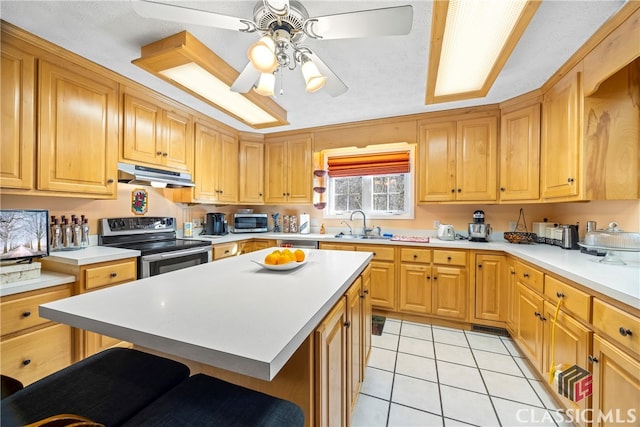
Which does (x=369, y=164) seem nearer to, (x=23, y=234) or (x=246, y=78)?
(x=246, y=78)

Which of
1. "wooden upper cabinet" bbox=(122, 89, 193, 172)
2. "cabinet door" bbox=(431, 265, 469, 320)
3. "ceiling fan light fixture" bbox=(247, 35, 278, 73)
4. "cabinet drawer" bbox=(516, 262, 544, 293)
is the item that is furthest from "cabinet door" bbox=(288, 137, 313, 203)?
"cabinet drawer" bbox=(516, 262, 544, 293)

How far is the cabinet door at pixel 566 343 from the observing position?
1.27m

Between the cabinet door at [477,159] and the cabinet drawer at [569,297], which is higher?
the cabinet door at [477,159]

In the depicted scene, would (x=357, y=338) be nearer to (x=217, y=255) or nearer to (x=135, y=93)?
(x=217, y=255)

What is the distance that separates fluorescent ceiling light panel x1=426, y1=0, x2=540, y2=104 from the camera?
4.24 feet

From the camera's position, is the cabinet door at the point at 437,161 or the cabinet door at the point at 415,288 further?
the cabinet door at the point at 437,161

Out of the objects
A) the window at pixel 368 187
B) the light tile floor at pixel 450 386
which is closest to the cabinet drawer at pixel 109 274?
the light tile floor at pixel 450 386

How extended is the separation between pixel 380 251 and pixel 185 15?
2520mm

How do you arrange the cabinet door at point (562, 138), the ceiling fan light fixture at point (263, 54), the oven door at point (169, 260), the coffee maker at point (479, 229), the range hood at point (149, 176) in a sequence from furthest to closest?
1. the coffee maker at point (479, 229)
2. the range hood at point (149, 176)
3. the oven door at point (169, 260)
4. the cabinet door at point (562, 138)
5. the ceiling fan light fixture at point (263, 54)

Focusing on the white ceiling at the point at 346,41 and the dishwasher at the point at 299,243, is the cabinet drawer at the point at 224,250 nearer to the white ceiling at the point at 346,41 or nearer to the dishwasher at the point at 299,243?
the dishwasher at the point at 299,243

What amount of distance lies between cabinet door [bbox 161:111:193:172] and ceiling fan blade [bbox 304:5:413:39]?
2.06 m

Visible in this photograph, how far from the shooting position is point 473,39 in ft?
5.13

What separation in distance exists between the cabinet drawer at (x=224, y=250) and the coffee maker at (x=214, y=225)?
1.35 ft

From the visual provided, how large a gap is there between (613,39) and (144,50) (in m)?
3.00
